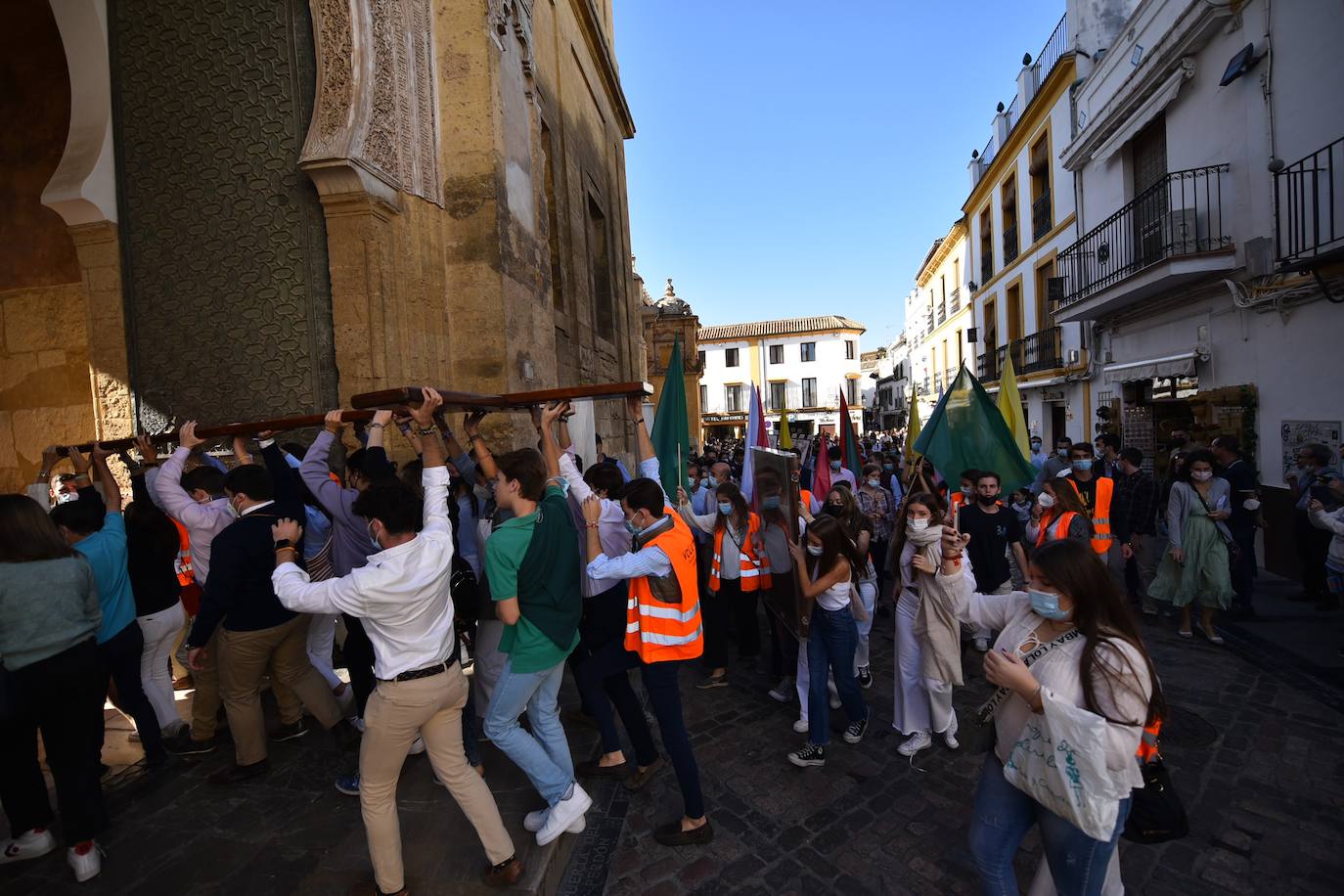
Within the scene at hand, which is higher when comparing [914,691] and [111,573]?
[111,573]

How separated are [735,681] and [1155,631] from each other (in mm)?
4039

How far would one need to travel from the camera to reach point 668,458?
5078mm

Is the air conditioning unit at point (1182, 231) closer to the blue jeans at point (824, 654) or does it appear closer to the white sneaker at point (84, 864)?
the blue jeans at point (824, 654)

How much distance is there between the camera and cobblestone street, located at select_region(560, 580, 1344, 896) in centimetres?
296

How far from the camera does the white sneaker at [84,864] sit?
3039 millimetres

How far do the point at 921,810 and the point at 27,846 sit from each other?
4.46m

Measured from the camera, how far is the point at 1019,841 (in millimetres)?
2230

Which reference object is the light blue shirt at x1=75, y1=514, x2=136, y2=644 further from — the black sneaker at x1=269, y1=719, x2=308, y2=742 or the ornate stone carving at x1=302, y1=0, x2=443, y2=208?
the ornate stone carving at x1=302, y1=0, x2=443, y2=208

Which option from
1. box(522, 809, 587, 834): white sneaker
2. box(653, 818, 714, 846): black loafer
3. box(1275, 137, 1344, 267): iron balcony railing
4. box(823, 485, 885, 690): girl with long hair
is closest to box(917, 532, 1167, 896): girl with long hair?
box(653, 818, 714, 846): black loafer

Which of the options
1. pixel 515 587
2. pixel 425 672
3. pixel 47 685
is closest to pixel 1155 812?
pixel 515 587

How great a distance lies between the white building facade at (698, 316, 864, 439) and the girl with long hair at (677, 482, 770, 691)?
4305 cm

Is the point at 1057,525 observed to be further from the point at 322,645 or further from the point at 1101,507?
the point at 322,645

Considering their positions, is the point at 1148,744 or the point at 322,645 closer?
the point at 1148,744

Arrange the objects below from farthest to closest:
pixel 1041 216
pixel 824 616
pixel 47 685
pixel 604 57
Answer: pixel 1041 216, pixel 604 57, pixel 824 616, pixel 47 685
